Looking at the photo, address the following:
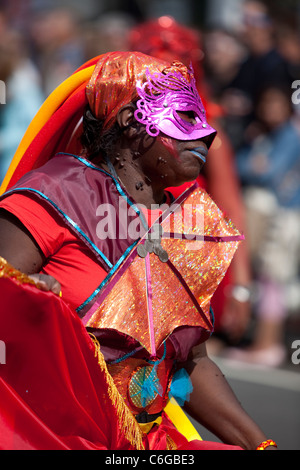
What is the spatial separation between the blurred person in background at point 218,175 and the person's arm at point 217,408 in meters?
1.33

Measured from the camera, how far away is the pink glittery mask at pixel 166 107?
2.56 m

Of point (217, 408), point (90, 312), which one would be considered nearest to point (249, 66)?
point (217, 408)

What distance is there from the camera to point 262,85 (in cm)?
697

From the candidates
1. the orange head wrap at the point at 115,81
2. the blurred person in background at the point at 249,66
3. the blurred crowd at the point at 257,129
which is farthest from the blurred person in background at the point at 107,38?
the orange head wrap at the point at 115,81

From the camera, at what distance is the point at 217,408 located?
9.08 feet

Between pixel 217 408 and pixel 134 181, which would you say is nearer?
pixel 134 181

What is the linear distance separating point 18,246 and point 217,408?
91 centimetres

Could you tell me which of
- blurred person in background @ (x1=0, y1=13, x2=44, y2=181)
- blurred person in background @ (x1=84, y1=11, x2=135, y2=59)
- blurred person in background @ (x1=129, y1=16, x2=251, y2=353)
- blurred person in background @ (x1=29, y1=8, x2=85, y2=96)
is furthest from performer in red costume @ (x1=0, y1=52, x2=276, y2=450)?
blurred person in background @ (x1=29, y1=8, x2=85, y2=96)

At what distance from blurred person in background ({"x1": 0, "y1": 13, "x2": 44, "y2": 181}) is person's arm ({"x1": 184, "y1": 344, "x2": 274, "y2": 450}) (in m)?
3.66

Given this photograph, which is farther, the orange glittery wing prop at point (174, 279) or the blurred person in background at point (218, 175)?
the blurred person in background at point (218, 175)

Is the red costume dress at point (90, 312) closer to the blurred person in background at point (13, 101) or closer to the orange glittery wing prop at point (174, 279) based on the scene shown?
the orange glittery wing prop at point (174, 279)

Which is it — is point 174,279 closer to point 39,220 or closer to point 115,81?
point 39,220

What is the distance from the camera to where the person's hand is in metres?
2.22

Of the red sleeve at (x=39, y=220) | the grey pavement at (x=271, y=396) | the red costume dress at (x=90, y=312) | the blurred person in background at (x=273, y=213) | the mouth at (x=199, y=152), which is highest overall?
the mouth at (x=199, y=152)
